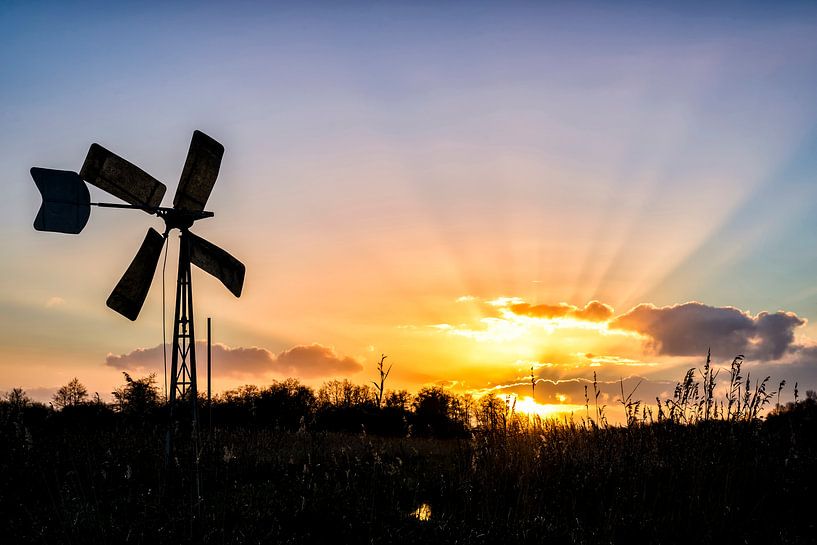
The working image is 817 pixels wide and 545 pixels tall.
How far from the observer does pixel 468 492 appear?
10.4 metres

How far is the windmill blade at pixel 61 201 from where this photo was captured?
12.4 metres

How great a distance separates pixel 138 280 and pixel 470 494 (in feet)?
25.6

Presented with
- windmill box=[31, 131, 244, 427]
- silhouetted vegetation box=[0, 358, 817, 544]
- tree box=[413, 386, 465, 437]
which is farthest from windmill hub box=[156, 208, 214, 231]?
tree box=[413, 386, 465, 437]

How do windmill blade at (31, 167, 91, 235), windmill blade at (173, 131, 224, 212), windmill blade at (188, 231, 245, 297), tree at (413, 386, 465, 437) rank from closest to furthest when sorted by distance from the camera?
windmill blade at (31, 167, 91, 235) < windmill blade at (173, 131, 224, 212) < windmill blade at (188, 231, 245, 297) < tree at (413, 386, 465, 437)

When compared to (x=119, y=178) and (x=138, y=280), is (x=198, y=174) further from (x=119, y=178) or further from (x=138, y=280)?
(x=138, y=280)

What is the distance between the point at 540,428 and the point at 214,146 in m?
9.14

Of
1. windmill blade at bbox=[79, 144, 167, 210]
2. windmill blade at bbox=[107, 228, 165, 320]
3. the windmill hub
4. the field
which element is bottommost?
the field

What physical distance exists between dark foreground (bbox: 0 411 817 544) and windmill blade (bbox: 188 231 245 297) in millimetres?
3754

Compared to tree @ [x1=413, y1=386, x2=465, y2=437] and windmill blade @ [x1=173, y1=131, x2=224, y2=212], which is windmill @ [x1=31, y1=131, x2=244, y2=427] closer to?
windmill blade @ [x1=173, y1=131, x2=224, y2=212]

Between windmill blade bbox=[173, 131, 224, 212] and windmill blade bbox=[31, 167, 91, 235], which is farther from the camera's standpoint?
windmill blade bbox=[173, 131, 224, 212]

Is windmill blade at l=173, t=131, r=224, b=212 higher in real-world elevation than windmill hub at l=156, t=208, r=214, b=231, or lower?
higher

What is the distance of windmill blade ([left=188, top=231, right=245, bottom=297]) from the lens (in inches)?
550

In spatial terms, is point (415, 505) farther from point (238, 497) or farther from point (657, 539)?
point (657, 539)

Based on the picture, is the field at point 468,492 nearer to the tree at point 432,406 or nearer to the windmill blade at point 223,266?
the windmill blade at point 223,266
